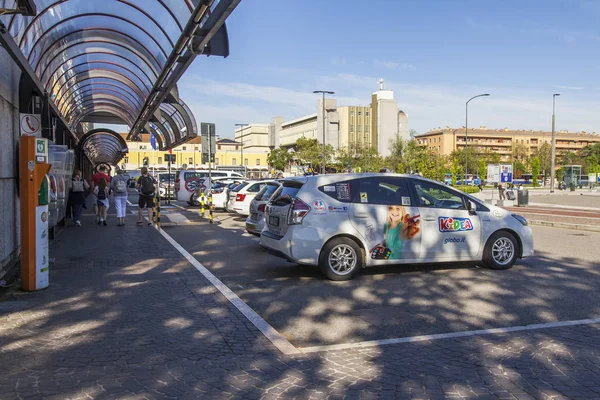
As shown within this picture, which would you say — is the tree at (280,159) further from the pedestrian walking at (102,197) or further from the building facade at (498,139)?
the pedestrian walking at (102,197)

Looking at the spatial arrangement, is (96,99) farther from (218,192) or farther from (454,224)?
(454,224)

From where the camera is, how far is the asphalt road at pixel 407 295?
569cm

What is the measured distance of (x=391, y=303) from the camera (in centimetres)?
665

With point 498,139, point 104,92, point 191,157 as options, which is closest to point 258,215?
point 104,92

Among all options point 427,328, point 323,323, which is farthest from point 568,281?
point 323,323

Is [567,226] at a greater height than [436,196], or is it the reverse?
[436,196]

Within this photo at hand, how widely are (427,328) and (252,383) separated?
88.7 inches

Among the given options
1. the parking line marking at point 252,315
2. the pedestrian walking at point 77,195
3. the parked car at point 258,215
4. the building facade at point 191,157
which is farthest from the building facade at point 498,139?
the parking line marking at point 252,315

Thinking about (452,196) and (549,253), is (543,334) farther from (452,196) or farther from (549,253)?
(549,253)

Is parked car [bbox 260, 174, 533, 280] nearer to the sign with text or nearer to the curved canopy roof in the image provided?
the curved canopy roof

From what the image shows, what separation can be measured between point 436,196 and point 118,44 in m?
9.76

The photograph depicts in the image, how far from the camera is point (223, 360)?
4.59 metres

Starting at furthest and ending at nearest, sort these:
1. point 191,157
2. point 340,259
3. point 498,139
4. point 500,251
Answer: point 498,139, point 191,157, point 500,251, point 340,259

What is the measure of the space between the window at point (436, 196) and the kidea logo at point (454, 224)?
223 mm
